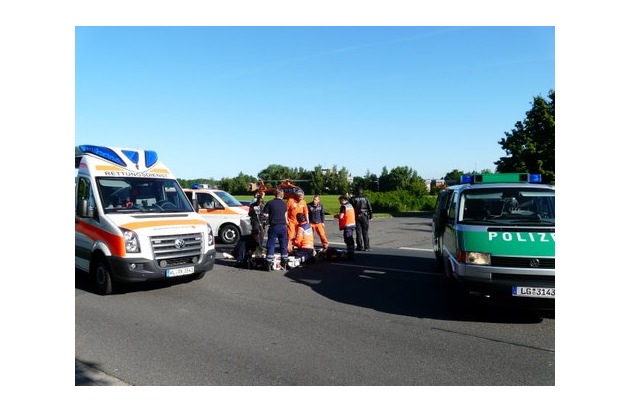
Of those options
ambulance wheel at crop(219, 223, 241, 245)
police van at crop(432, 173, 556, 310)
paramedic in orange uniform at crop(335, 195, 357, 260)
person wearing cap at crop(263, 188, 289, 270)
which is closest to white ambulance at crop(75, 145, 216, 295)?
person wearing cap at crop(263, 188, 289, 270)

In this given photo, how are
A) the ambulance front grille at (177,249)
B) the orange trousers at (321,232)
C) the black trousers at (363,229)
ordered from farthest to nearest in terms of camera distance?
1. the black trousers at (363,229)
2. the orange trousers at (321,232)
3. the ambulance front grille at (177,249)

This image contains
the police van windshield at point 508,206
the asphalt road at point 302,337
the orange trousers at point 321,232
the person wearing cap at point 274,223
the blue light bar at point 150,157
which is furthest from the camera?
the orange trousers at point 321,232

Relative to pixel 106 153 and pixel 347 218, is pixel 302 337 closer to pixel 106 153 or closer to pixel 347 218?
pixel 106 153

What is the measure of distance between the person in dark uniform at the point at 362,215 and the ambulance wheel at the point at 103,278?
23.5 ft

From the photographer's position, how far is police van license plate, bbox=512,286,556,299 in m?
5.71

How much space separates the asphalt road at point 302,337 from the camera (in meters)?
4.48

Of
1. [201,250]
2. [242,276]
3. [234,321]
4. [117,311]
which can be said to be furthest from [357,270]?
[117,311]

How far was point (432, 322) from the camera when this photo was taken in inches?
244

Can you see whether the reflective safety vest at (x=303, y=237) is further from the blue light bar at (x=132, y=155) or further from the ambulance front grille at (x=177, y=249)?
the blue light bar at (x=132, y=155)

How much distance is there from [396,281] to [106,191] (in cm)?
546

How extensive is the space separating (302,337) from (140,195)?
4.61 meters

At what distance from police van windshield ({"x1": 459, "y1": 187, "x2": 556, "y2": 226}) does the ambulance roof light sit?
80cm

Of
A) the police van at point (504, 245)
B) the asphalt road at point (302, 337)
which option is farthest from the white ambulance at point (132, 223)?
the police van at point (504, 245)

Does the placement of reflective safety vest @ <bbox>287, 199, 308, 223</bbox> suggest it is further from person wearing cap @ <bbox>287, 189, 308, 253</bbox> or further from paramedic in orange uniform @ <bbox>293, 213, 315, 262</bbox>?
paramedic in orange uniform @ <bbox>293, 213, 315, 262</bbox>
